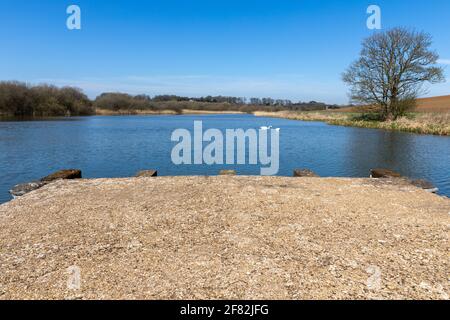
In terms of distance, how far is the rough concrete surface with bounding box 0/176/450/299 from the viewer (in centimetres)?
364

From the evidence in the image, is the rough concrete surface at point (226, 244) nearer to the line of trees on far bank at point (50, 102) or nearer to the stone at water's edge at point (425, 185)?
the stone at water's edge at point (425, 185)

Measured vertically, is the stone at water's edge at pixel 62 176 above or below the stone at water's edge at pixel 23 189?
above

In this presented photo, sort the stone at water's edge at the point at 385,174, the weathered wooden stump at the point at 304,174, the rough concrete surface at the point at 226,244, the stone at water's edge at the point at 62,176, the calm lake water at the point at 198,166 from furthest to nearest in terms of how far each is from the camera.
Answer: the calm lake water at the point at 198,166
the weathered wooden stump at the point at 304,174
the stone at water's edge at the point at 385,174
the stone at water's edge at the point at 62,176
the rough concrete surface at the point at 226,244

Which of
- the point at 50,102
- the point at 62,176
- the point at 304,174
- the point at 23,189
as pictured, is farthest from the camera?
the point at 50,102

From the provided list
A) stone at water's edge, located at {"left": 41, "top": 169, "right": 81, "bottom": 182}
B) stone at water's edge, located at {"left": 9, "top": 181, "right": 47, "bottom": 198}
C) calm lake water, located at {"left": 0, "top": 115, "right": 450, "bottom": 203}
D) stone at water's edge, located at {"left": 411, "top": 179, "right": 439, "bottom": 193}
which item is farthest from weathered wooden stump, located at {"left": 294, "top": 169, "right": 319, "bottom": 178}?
stone at water's edge, located at {"left": 9, "top": 181, "right": 47, "bottom": 198}

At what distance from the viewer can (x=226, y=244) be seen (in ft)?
15.7

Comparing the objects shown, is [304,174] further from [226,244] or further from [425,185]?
[226,244]

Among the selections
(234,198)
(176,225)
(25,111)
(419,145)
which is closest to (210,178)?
(234,198)

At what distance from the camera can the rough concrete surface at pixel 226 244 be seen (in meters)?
3.64

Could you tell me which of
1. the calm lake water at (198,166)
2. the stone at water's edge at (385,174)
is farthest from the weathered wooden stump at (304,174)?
the stone at water's edge at (385,174)

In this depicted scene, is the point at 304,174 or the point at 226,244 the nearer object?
the point at 226,244

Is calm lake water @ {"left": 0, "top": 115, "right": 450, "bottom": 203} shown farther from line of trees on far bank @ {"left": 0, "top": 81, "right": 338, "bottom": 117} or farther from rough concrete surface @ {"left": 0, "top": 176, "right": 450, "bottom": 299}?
line of trees on far bank @ {"left": 0, "top": 81, "right": 338, "bottom": 117}

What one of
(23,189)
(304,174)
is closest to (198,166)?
(304,174)

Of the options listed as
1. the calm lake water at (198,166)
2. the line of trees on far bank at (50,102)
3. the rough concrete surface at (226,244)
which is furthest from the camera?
the line of trees on far bank at (50,102)
